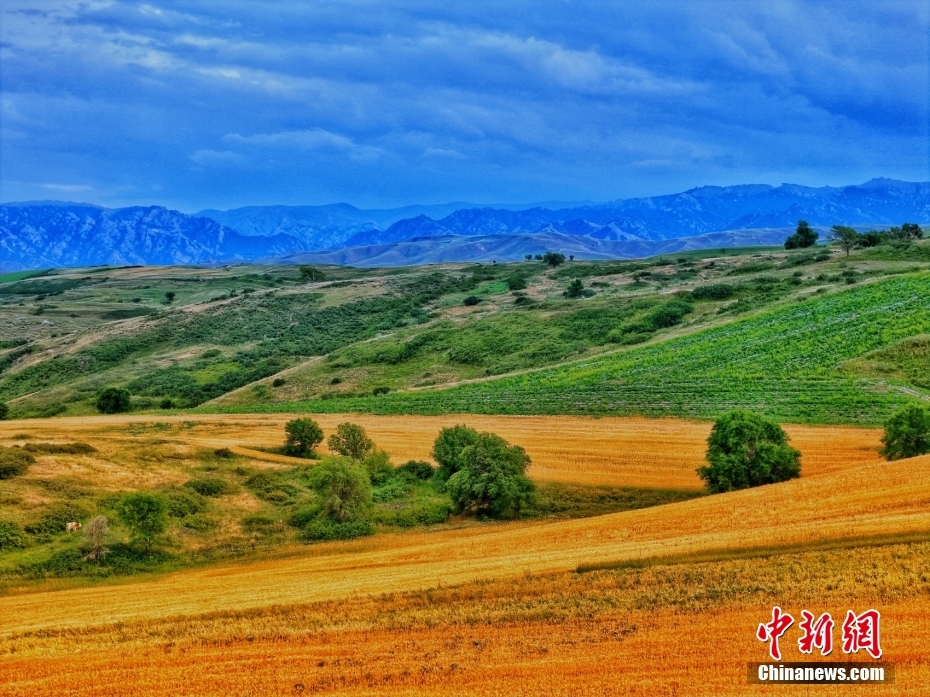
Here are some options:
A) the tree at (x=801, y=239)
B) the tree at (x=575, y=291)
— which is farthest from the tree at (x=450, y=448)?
the tree at (x=801, y=239)

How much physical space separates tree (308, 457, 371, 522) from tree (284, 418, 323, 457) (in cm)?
1451

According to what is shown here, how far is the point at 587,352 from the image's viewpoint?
83.9m

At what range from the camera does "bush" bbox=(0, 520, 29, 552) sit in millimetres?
30297

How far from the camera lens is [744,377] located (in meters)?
62.4

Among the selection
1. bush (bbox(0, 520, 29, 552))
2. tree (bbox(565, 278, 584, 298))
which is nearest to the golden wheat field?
bush (bbox(0, 520, 29, 552))

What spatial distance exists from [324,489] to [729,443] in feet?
67.9

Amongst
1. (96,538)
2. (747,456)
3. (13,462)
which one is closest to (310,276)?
(13,462)

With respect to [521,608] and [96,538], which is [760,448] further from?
[96,538]

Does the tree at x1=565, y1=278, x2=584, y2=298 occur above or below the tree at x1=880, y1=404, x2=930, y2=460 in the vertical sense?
above

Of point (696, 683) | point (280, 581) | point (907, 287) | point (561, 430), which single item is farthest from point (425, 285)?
point (696, 683)

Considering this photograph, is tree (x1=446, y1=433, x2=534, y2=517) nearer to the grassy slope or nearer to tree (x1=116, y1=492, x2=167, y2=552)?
tree (x1=116, y1=492, x2=167, y2=552)

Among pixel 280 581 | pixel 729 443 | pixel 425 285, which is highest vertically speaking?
pixel 425 285

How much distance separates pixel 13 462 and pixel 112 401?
130 ft

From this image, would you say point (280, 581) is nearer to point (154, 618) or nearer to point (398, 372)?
point (154, 618)
